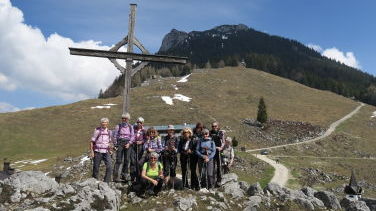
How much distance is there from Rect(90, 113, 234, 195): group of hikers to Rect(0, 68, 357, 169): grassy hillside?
5334 centimetres

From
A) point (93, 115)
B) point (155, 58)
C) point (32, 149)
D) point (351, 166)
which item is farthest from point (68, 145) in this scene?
point (155, 58)

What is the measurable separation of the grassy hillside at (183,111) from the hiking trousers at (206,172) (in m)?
54.0

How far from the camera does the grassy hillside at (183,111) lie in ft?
256

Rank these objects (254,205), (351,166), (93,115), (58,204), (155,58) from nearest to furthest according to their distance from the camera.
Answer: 1. (58,204)
2. (254,205)
3. (155,58)
4. (351,166)
5. (93,115)

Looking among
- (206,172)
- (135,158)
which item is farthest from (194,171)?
(135,158)

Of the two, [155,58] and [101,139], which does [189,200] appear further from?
[155,58]

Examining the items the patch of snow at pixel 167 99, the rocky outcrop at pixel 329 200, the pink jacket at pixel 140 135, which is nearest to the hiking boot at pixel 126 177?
the pink jacket at pixel 140 135

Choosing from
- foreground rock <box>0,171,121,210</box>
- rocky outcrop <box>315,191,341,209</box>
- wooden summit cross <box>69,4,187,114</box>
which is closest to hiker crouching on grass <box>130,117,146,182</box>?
wooden summit cross <box>69,4,187,114</box>

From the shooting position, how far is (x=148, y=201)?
12570 mm

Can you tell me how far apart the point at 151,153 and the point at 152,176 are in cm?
79

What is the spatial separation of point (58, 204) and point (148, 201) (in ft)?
9.85

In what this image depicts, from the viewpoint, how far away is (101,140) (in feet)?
43.6

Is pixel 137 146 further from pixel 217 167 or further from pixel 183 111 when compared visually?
pixel 183 111

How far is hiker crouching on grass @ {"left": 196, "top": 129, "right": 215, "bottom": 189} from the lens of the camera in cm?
1400
